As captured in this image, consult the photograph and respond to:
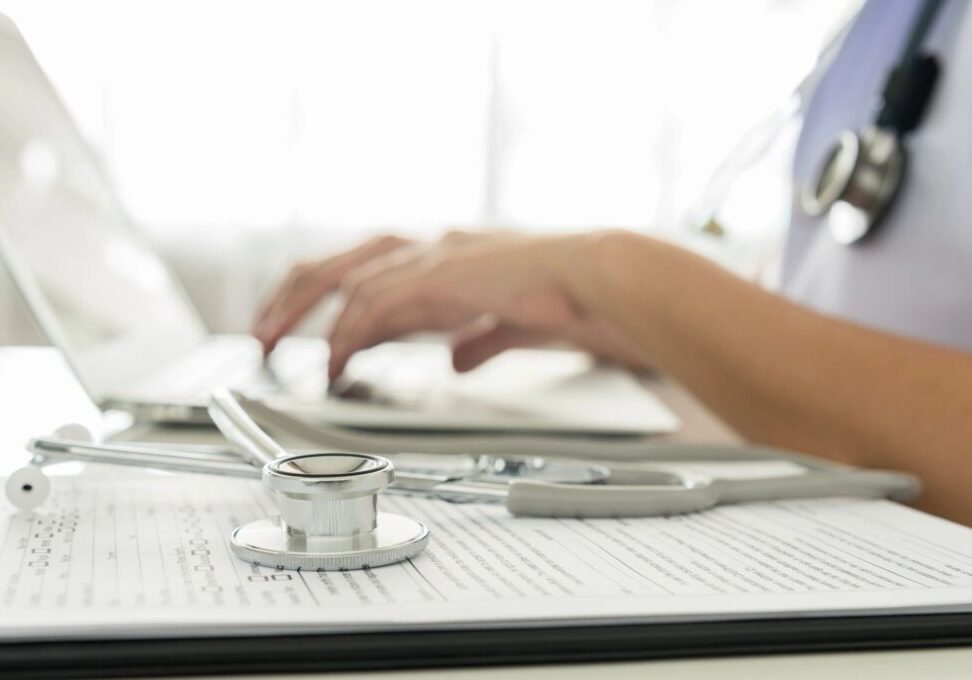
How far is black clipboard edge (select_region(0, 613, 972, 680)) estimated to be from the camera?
0.23 metres

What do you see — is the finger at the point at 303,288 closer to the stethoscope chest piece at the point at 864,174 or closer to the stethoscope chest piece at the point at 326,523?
the stethoscope chest piece at the point at 864,174

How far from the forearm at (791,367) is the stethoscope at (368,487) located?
0.05 m

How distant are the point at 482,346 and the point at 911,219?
1.08ft

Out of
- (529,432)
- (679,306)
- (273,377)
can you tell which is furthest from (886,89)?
(273,377)

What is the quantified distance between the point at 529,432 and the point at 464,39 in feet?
4.80

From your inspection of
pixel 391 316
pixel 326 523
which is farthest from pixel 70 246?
pixel 326 523

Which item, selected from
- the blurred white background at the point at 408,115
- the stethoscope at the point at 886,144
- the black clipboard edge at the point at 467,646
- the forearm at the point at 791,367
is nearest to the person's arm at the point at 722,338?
the forearm at the point at 791,367

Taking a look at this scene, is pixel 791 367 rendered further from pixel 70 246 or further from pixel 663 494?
pixel 70 246

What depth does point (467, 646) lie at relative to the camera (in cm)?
25

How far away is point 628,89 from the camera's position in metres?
1.96

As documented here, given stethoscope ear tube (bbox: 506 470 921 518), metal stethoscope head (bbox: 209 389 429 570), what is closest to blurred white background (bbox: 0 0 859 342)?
stethoscope ear tube (bbox: 506 470 921 518)

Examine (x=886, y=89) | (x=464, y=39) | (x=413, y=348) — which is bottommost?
(x=413, y=348)

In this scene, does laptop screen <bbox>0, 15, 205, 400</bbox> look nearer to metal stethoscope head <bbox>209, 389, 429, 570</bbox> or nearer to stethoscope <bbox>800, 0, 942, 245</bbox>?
metal stethoscope head <bbox>209, 389, 429, 570</bbox>

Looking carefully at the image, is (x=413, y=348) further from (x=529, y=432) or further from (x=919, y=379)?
(x=919, y=379)
